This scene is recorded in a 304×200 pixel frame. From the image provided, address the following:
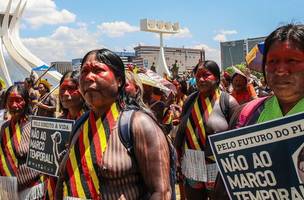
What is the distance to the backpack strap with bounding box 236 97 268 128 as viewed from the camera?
2100 mm

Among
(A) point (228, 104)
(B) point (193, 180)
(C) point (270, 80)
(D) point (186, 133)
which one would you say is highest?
(C) point (270, 80)

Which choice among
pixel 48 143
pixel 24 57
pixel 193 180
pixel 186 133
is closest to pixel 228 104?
pixel 186 133

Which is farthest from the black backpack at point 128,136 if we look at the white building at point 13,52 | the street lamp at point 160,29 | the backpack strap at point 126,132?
the street lamp at point 160,29

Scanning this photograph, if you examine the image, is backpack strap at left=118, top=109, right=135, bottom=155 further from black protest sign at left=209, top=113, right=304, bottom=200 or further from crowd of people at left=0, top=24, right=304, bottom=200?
black protest sign at left=209, top=113, right=304, bottom=200

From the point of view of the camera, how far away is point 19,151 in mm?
3549

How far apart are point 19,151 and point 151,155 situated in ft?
5.82

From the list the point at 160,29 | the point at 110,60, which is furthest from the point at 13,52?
the point at 110,60

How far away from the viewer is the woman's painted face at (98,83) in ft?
7.43

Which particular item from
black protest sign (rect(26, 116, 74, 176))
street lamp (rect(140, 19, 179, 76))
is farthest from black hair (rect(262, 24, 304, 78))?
street lamp (rect(140, 19, 179, 76))

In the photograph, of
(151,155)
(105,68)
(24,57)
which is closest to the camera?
(151,155)

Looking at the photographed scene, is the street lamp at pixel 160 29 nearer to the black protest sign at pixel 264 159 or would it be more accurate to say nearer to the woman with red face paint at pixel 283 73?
the woman with red face paint at pixel 283 73

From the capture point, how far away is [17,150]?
354 centimetres

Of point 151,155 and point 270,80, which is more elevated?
point 270,80

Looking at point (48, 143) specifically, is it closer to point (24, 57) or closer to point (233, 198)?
point (233, 198)
